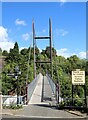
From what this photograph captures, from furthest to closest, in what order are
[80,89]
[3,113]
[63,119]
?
[80,89]
[3,113]
[63,119]

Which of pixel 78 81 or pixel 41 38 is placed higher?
pixel 41 38

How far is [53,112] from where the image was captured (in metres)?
11.5

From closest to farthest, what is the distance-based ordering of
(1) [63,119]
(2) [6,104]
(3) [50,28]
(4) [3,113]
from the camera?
(1) [63,119] → (4) [3,113] → (2) [6,104] → (3) [50,28]

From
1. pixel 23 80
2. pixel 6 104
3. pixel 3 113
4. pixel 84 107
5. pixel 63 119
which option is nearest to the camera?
pixel 63 119

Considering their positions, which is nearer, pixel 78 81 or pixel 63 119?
pixel 63 119

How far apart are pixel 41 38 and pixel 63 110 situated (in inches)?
1361

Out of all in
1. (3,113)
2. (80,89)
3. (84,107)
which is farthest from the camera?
(80,89)

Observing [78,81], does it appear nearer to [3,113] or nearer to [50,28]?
[3,113]

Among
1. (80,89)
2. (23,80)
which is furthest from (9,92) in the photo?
(80,89)

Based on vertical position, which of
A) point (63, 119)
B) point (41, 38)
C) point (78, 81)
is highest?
point (41, 38)

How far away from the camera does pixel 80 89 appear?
29.7 meters

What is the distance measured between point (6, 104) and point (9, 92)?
1812 centimetres

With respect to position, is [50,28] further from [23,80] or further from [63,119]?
[63,119]

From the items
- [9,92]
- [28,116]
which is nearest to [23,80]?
[9,92]
